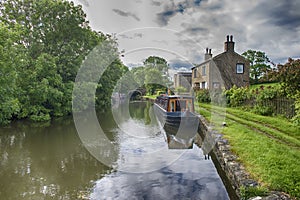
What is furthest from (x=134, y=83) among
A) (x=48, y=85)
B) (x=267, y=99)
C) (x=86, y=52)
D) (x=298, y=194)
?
(x=298, y=194)

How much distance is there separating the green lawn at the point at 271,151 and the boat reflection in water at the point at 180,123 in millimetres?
1967

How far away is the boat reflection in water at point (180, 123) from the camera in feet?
35.2

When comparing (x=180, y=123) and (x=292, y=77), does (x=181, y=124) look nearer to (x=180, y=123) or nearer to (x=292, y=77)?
(x=180, y=123)

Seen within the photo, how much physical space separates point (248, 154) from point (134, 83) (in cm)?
4636

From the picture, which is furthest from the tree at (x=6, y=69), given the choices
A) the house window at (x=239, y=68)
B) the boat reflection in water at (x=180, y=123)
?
the house window at (x=239, y=68)

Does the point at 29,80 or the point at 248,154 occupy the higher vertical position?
the point at 29,80

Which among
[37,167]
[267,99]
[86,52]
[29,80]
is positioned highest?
[86,52]

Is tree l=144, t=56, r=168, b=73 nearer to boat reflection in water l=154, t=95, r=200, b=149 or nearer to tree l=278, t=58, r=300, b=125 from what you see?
boat reflection in water l=154, t=95, r=200, b=149

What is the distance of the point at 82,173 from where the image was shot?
6.51 meters

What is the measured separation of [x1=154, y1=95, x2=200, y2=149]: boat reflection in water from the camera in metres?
10.7

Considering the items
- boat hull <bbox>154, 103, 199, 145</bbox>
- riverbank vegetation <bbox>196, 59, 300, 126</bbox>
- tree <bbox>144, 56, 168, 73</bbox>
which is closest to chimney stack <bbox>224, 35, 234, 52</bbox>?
riverbank vegetation <bbox>196, 59, 300, 126</bbox>

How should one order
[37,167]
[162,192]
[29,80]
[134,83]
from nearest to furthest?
[162,192] < [37,167] < [29,80] < [134,83]

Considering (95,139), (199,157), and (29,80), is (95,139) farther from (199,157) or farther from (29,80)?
(29,80)

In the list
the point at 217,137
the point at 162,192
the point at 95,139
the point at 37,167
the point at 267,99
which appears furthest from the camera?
the point at 267,99
